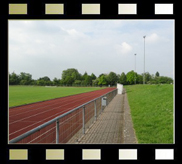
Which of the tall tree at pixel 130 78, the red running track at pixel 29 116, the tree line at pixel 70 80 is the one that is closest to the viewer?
the red running track at pixel 29 116

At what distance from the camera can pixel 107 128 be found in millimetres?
6809

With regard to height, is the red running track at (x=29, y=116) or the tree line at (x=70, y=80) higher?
the tree line at (x=70, y=80)

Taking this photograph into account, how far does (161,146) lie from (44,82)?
87.0m

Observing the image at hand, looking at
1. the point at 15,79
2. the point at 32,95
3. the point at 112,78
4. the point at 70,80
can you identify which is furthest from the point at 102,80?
the point at 32,95

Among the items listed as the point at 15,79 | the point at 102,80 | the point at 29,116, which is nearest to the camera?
the point at 29,116

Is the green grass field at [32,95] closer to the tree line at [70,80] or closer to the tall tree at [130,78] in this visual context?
the tall tree at [130,78]

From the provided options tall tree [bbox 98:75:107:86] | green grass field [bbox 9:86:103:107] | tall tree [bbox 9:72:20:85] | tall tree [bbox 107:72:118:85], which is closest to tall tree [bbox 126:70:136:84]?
tall tree [bbox 107:72:118:85]

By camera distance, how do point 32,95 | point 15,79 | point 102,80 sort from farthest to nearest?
point 102,80, point 15,79, point 32,95

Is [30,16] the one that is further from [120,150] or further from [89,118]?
[89,118]

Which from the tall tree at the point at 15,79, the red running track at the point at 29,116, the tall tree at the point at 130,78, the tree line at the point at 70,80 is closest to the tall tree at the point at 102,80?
the tree line at the point at 70,80

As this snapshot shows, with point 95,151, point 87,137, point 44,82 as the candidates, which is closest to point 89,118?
point 87,137

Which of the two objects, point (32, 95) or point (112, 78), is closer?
point (32, 95)

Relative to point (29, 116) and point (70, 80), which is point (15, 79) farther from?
point (29, 116)
